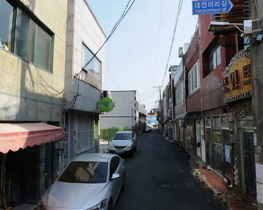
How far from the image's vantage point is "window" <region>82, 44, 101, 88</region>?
1140cm

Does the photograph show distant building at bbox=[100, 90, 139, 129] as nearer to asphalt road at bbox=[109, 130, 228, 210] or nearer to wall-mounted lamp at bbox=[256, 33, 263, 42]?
asphalt road at bbox=[109, 130, 228, 210]

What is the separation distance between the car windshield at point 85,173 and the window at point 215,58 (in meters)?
6.52

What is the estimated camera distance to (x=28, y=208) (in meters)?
6.38

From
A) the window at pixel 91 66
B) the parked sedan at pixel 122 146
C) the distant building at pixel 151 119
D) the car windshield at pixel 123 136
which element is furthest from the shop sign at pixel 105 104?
the distant building at pixel 151 119

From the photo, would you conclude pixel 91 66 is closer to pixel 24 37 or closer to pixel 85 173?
pixel 24 37

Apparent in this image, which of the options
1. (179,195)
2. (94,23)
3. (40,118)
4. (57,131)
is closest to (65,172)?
(57,131)

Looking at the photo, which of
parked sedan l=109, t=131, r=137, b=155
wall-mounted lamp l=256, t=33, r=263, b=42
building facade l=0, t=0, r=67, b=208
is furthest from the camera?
parked sedan l=109, t=131, r=137, b=155

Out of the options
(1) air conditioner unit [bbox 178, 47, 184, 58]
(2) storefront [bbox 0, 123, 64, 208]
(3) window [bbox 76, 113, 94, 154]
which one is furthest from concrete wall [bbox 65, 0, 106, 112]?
(1) air conditioner unit [bbox 178, 47, 184, 58]

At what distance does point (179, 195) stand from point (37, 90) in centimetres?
576

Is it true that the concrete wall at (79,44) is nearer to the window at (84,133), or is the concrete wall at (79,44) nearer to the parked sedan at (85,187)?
the window at (84,133)

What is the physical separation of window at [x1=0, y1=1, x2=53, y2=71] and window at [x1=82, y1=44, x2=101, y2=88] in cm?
321

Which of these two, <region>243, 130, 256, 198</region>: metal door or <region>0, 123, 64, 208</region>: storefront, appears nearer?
<region>0, 123, 64, 208</region>: storefront

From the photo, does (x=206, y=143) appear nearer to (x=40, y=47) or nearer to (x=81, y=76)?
(x=81, y=76)

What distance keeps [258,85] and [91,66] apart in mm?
10150
